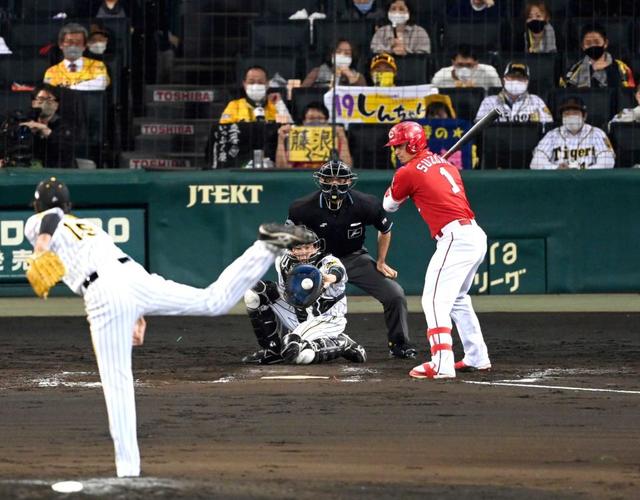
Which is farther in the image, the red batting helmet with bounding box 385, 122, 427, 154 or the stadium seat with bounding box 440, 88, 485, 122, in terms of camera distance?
the stadium seat with bounding box 440, 88, 485, 122

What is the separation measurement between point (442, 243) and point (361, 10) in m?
7.94

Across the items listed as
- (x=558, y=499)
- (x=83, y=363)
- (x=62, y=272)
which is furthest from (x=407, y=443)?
(x=83, y=363)

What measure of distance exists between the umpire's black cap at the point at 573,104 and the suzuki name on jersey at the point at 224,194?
12.0ft

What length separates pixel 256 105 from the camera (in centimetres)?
1689

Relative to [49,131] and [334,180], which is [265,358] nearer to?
[334,180]

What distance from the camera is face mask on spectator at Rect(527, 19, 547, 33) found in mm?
17688

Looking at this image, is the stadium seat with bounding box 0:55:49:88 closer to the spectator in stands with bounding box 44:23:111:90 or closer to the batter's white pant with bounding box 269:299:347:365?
the spectator in stands with bounding box 44:23:111:90

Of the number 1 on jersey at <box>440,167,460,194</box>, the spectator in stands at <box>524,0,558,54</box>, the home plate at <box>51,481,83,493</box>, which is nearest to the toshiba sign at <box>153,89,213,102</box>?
the spectator in stands at <box>524,0,558,54</box>

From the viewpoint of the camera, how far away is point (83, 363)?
1229cm

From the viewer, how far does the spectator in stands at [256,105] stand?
55.1 feet

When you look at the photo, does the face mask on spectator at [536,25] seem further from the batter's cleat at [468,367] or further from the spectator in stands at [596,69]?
the batter's cleat at [468,367]

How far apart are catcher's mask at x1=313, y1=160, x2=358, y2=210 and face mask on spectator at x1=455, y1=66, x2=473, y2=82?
5.34 metres

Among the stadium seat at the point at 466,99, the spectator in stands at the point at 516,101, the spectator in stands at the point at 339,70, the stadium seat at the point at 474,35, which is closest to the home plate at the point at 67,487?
the spectator in stands at the point at 339,70

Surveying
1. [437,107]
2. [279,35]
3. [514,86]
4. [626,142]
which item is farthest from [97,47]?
[626,142]
